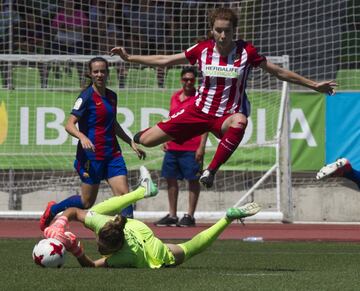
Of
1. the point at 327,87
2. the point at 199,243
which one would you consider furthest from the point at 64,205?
the point at 327,87

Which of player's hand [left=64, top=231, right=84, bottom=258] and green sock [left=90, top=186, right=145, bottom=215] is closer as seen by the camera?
player's hand [left=64, top=231, right=84, bottom=258]

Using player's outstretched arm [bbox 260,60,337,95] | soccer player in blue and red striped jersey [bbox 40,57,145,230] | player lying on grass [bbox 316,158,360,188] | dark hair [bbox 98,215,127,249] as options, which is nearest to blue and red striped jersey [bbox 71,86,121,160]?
soccer player in blue and red striped jersey [bbox 40,57,145,230]

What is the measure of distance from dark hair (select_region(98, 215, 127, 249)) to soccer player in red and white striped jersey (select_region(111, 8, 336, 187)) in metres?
1.94

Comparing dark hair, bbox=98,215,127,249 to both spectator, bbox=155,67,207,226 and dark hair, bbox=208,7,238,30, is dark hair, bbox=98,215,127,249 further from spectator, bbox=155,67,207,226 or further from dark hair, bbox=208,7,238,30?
spectator, bbox=155,67,207,226

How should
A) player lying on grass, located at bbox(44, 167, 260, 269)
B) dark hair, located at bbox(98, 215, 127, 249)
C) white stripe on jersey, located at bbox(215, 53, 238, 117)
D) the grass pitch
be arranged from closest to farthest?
the grass pitch < dark hair, located at bbox(98, 215, 127, 249) < player lying on grass, located at bbox(44, 167, 260, 269) < white stripe on jersey, located at bbox(215, 53, 238, 117)

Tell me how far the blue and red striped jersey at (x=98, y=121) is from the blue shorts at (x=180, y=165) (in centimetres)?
394

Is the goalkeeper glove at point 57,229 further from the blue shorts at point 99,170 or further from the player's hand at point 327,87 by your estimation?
the player's hand at point 327,87

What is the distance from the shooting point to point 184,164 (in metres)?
16.8

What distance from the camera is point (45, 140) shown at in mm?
18016

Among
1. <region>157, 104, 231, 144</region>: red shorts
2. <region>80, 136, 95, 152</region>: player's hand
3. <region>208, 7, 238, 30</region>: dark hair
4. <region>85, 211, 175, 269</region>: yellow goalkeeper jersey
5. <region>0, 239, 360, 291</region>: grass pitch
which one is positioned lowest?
<region>0, 239, 360, 291</region>: grass pitch

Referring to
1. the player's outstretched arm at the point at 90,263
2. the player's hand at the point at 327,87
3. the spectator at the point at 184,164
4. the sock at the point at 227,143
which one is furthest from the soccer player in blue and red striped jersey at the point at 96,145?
the spectator at the point at 184,164

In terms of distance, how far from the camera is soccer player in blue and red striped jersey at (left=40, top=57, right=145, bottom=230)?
12516 millimetres

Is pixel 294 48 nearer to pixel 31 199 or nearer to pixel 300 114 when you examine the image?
pixel 300 114

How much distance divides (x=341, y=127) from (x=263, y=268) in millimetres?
7780
